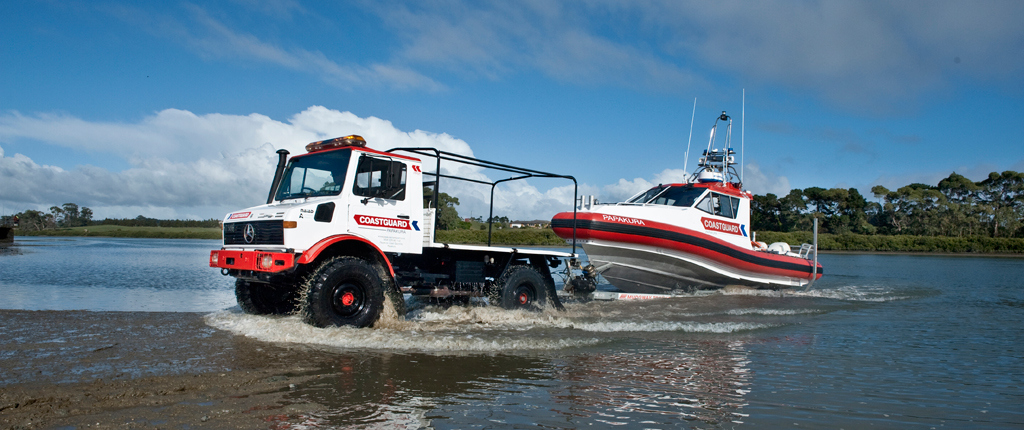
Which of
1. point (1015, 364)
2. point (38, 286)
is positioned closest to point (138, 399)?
point (1015, 364)

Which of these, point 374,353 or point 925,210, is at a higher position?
point 925,210

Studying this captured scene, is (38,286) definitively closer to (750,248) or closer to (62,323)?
(62,323)

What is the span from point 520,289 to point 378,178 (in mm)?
3070

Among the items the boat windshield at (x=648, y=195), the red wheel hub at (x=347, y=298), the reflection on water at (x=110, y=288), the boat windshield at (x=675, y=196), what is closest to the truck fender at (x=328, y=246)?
the red wheel hub at (x=347, y=298)

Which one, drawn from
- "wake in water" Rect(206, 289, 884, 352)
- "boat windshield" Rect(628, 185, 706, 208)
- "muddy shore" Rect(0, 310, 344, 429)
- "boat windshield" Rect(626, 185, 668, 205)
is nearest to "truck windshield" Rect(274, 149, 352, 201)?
"wake in water" Rect(206, 289, 884, 352)

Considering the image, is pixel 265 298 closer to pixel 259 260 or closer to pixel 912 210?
pixel 259 260

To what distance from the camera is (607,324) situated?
29.1 ft

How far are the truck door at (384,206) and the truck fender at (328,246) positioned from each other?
150 mm

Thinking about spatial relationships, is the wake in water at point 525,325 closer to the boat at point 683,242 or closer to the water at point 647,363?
the water at point 647,363

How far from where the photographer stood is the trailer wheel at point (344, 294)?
23.2ft

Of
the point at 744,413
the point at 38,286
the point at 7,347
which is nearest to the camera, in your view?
the point at 744,413

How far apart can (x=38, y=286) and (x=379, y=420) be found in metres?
12.0

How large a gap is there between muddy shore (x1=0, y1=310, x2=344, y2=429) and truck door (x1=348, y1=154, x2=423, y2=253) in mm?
2020

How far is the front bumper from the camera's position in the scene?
7035 millimetres
